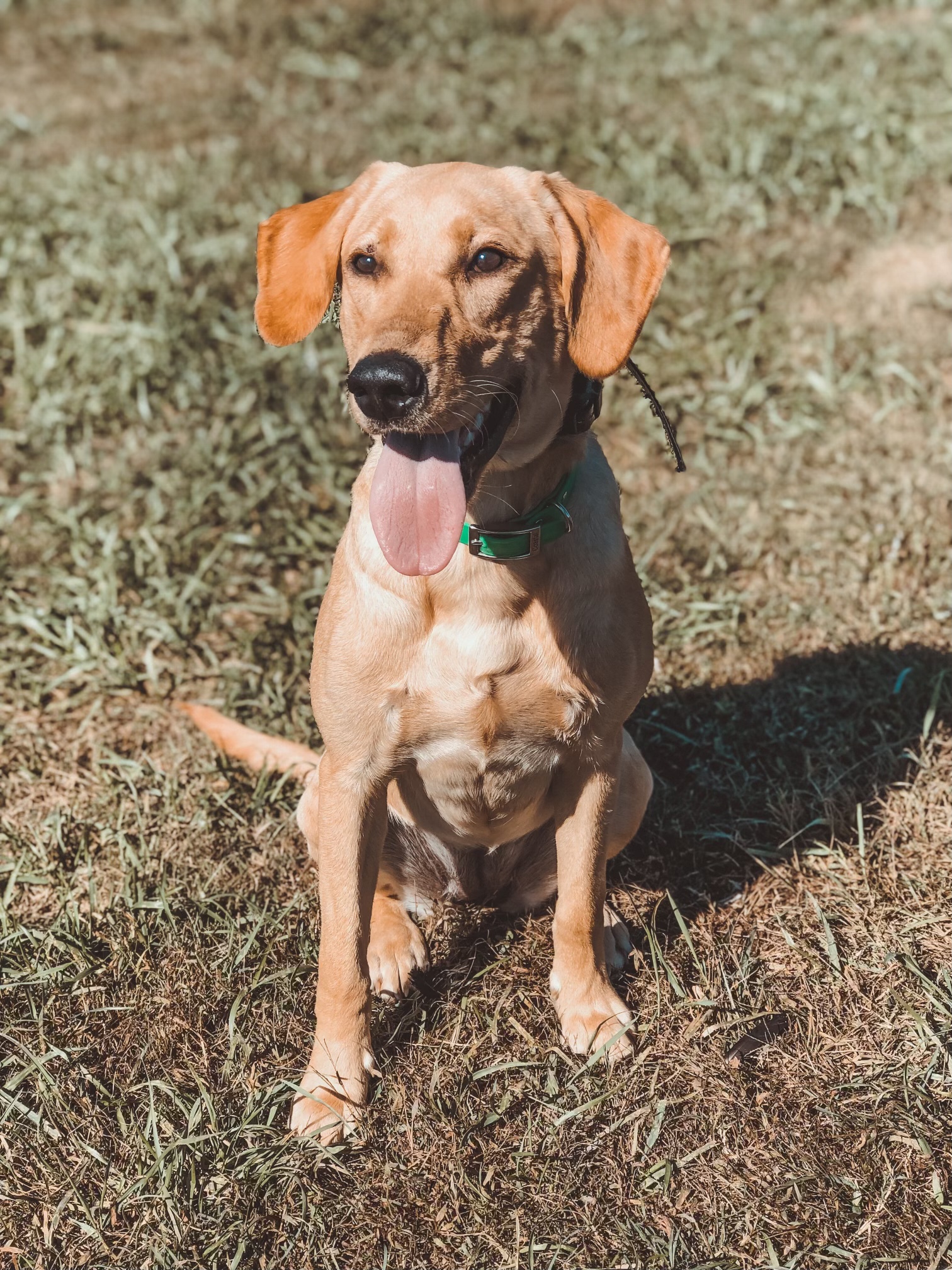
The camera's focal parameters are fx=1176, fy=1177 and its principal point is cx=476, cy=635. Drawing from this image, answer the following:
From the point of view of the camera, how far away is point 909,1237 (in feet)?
8.08

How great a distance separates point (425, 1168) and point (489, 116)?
709 centimetres

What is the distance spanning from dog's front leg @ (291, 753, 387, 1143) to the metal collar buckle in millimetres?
565

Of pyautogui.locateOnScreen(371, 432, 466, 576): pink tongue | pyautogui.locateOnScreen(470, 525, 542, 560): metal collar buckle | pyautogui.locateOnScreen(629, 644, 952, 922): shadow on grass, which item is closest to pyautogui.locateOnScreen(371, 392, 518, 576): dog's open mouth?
pyautogui.locateOnScreen(371, 432, 466, 576): pink tongue

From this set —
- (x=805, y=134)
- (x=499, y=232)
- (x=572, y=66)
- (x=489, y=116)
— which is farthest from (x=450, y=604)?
(x=572, y=66)

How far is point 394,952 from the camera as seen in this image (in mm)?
A: 3133

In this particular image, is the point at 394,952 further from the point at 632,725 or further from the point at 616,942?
the point at 632,725

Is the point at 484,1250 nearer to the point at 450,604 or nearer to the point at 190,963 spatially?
the point at 190,963

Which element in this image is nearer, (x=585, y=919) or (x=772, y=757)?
(x=585, y=919)

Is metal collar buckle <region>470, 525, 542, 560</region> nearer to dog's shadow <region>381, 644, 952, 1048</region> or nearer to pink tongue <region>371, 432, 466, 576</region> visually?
pink tongue <region>371, 432, 466, 576</region>

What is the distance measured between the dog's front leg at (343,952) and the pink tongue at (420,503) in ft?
1.84

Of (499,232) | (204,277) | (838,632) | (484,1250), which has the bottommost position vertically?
(484,1250)

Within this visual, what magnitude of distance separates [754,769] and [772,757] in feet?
0.26

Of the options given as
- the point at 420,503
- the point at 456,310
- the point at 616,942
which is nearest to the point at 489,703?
the point at 420,503

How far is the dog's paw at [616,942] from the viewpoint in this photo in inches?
125
